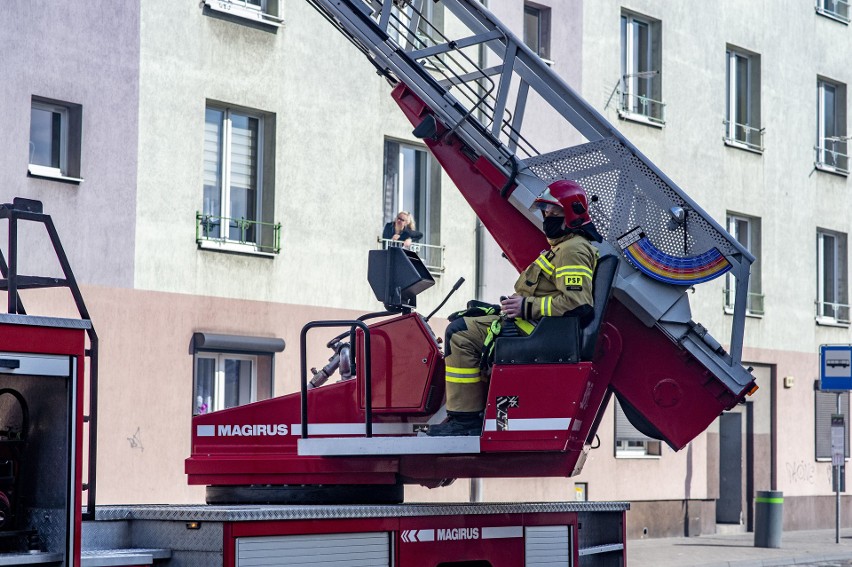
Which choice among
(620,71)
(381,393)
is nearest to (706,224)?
(381,393)

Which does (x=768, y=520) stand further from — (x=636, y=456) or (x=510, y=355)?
(x=510, y=355)

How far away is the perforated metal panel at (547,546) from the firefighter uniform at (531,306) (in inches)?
39.1

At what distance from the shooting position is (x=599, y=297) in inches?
324

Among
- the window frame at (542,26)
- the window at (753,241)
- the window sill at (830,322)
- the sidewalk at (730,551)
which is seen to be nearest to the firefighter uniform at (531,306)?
the sidewalk at (730,551)

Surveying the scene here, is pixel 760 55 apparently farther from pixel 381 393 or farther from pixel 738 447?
pixel 381 393

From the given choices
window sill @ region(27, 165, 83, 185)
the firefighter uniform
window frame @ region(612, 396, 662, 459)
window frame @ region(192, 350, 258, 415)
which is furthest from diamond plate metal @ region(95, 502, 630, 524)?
window frame @ region(612, 396, 662, 459)

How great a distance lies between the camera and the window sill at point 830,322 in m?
30.2

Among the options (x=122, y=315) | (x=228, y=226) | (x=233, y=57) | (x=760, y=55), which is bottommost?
(x=122, y=315)

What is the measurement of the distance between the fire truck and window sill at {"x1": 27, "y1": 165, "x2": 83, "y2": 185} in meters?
7.99

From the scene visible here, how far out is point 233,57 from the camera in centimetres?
1886

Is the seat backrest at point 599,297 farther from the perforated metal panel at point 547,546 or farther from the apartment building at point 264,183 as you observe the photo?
the apartment building at point 264,183

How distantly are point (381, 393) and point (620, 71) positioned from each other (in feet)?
56.6

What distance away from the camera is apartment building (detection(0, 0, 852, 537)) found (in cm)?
1705

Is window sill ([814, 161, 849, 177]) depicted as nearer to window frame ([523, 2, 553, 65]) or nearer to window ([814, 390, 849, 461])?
window ([814, 390, 849, 461])
